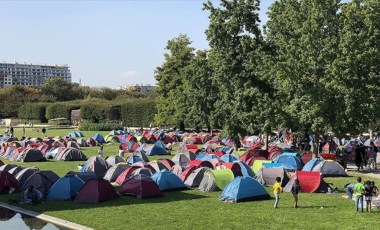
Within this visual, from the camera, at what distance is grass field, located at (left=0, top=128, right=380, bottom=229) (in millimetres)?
16688

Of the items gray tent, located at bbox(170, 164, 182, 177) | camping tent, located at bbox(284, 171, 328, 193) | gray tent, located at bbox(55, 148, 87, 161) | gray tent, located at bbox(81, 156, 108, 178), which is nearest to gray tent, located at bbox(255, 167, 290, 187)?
camping tent, located at bbox(284, 171, 328, 193)

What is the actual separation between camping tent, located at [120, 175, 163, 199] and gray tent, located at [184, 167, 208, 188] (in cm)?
272

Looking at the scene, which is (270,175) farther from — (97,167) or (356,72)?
(97,167)

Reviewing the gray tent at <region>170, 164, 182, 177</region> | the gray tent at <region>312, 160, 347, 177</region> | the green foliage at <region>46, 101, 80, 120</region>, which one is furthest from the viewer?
the green foliage at <region>46, 101, 80, 120</region>

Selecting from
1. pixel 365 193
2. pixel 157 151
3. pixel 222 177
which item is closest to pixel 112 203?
pixel 222 177

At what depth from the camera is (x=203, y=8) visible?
3856 cm

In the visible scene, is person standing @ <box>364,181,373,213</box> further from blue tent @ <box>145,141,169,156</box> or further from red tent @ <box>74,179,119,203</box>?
blue tent @ <box>145,141,169,156</box>

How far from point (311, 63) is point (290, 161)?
20.5 ft

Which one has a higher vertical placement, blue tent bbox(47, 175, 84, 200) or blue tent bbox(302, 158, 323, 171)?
blue tent bbox(302, 158, 323, 171)

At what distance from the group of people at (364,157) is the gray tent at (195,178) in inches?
467

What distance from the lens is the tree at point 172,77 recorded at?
72.6m

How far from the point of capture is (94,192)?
68.1 feet

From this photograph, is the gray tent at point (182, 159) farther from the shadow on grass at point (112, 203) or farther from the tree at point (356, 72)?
the tree at point (356, 72)

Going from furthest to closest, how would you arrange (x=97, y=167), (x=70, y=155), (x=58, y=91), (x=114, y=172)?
(x=58, y=91), (x=70, y=155), (x=97, y=167), (x=114, y=172)
